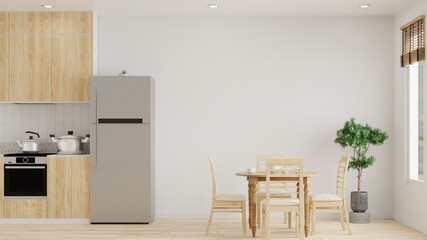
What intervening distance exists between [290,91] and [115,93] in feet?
7.85

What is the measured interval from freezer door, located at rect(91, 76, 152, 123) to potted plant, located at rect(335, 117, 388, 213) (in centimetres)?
252

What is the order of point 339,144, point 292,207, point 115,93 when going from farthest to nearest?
point 339,144, point 115,93, point 292,207

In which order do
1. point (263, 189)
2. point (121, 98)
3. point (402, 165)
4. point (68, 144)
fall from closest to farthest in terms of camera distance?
point (121, 98) < point (68, 144) < point (402, 165) < point (263, 189)

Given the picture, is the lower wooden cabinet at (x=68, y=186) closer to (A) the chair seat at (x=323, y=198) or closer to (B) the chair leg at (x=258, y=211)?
(B) the chair leg at (x=258, y=211)

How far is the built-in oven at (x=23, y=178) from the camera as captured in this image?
338 inches

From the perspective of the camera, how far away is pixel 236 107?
923cm

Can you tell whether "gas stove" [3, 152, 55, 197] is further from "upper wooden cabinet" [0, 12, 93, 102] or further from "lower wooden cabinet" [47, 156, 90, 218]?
"upper wooden cabinet" [0, 12, 93, 102]

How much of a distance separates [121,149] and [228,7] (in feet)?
7.35

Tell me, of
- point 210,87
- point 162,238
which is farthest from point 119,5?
point 162,238

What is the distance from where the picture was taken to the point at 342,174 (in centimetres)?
830

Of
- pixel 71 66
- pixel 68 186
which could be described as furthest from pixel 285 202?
pixel 71 66

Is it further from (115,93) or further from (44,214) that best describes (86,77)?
(44,214)

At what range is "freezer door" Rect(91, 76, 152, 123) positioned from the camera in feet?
27.9

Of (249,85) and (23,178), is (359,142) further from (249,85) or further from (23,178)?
(23,178)
